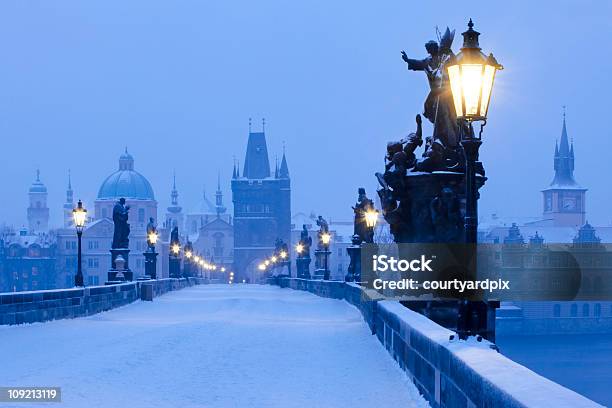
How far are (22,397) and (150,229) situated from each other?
40.5 meters

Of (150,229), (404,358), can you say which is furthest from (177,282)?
(404,358)

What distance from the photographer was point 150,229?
165 ft

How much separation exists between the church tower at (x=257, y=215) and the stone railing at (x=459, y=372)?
14442 cm

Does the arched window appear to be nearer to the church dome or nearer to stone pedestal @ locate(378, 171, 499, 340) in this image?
the church dome

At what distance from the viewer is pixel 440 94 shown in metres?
16.0

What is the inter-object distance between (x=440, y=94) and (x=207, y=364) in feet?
18.5

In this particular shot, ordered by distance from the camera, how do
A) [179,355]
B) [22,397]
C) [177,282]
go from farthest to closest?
1. [177,282]
2. [179,355]
3. [22,397]

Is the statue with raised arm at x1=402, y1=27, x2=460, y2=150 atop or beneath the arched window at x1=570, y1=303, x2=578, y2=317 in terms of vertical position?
atop

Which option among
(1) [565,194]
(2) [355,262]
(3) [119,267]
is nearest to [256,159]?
(1) [565,194]

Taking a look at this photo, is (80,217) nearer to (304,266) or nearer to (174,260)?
(174,260)

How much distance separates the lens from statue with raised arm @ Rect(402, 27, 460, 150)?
1592 centimetres

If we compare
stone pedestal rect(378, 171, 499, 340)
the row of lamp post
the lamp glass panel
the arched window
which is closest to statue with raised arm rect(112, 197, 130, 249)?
the row of lamp post

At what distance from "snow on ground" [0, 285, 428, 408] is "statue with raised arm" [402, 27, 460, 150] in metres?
3.57

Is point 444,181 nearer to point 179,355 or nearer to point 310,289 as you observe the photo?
point 179,355
